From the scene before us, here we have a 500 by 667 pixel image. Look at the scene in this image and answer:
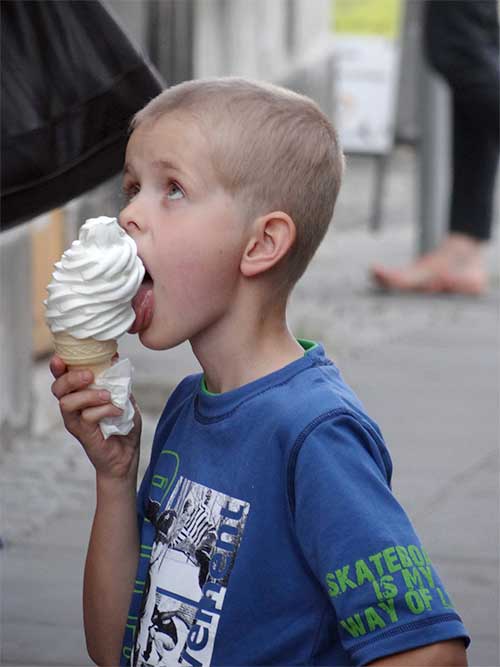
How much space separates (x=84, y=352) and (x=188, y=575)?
339 millimetres

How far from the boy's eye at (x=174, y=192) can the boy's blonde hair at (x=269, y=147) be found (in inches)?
2.4

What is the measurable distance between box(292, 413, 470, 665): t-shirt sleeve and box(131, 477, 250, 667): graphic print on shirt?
132 mm

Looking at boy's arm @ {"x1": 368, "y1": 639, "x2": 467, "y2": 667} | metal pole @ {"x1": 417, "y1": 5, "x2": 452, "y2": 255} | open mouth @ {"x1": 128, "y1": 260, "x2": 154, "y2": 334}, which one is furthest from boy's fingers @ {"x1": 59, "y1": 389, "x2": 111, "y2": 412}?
metal pole @ {"x1": 417, "y1": 5, "x2": 452, "y2": 255}

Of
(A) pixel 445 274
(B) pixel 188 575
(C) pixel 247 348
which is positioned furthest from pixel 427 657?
(A) pixel 445 274

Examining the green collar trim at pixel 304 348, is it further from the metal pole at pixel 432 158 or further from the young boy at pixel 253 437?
A: the metal pole at pixel 432 158

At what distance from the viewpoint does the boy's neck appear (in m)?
2.21

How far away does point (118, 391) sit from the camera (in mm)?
2195

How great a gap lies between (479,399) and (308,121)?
3954 mm

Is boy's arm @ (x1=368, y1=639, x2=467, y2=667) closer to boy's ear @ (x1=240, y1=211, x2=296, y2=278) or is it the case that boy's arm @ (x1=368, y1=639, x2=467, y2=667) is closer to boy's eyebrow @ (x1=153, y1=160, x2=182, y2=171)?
boy's ear @ (x1=240, y1=211, x2=296, y2=278)

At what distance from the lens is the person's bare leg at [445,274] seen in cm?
841

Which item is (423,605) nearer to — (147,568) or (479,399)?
(147,568)

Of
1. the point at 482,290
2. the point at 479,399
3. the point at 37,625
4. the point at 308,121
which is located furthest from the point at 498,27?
the point at 308,121

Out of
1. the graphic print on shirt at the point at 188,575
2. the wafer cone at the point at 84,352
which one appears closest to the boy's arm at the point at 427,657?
the graphic print on shirt at the point at 188,575

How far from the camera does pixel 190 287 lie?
7.01ft
